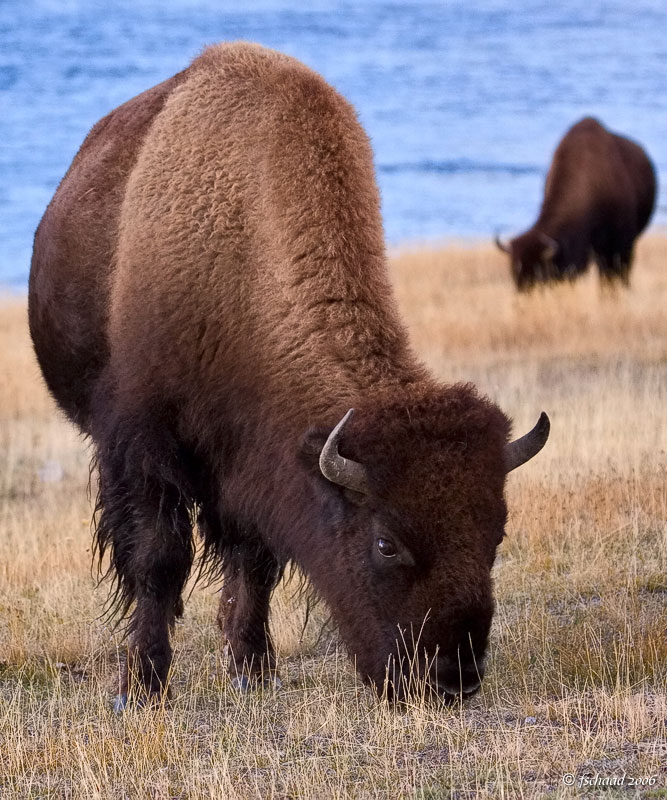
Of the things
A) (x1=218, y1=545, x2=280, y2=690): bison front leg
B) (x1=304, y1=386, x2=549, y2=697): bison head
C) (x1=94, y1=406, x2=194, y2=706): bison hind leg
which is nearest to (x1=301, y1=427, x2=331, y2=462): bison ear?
(x1=304, y1=386, x2=549, y2=697): bison head

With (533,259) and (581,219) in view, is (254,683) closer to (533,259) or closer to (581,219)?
(533,259)

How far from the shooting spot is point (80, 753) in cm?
419

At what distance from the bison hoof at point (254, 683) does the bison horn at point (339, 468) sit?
1383mm

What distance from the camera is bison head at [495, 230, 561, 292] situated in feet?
62.1

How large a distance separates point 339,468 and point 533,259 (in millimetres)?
15275

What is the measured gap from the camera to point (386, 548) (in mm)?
4254

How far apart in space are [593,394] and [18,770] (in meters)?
8.05

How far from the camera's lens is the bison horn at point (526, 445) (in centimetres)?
438

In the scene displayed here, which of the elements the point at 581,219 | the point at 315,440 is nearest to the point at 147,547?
the point at 315,440

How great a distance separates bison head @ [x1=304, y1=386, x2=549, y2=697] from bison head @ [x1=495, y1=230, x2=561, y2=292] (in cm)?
1484
